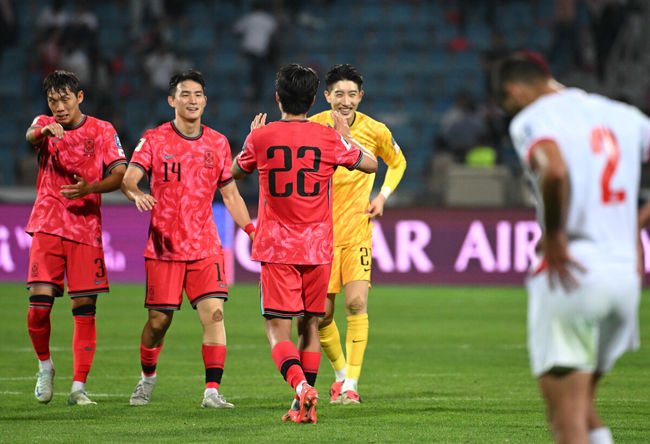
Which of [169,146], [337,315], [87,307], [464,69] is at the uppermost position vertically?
[464,69]

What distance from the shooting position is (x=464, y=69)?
23.7 m

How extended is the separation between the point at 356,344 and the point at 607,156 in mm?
4215

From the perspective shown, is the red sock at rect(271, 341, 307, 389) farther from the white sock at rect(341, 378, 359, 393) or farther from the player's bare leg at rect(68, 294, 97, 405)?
the player's bare leg at rect(68, 294, 97, 405)

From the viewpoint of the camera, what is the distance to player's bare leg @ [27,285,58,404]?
7828mm

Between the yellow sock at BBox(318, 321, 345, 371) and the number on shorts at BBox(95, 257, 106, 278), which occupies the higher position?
the number on shorts at BBox(95, 257, 106, 278)

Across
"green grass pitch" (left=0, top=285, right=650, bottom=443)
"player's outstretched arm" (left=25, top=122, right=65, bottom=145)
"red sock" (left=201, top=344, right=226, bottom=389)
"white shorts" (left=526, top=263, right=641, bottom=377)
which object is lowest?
"green grass pitch" (left=0, top=285, right=650, bottom=443)

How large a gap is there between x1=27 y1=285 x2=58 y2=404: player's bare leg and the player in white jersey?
447 cm

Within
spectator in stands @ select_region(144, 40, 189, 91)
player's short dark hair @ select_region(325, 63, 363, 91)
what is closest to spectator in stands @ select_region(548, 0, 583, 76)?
spectator in stands @ select_region(144, 40, 189, 91)

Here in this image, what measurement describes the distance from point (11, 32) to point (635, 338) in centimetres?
2143

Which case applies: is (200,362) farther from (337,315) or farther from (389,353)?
(337,315)

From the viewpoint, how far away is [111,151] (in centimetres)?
793

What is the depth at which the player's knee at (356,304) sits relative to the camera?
825 centimetres

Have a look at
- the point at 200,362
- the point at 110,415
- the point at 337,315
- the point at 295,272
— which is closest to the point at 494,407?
the point at 295,272

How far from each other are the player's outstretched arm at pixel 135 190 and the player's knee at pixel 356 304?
5.19 feet
